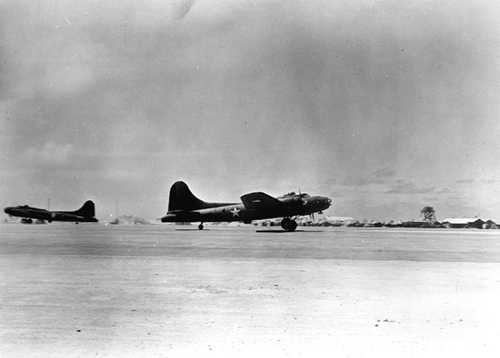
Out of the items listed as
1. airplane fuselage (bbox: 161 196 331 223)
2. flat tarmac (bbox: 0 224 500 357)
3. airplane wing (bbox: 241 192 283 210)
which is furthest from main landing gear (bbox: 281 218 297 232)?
flat tarmac (bbox: 0 224 500 357)

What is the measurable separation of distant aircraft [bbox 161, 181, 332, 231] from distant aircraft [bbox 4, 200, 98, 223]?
114 feet

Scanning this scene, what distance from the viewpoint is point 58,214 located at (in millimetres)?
71500

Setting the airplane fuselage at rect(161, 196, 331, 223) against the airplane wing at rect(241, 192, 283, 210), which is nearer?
the airplane wing at rect(241, 192, 283, 210)

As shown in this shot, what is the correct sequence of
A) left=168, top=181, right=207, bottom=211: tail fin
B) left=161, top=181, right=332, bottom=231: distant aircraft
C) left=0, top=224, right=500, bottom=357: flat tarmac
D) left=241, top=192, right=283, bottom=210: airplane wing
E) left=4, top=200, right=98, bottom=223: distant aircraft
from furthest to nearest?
left=4, top=200, right=98, bottom=223: distant aircraft
left=168, top=181, right=207, bottom=211: tail fin
left=161, top=181, right=332, bottom=231: distant aircraft
left=241, top=192, right=283, bottom=210: airplane wing
left=0, top=224, right=500, bottom=357: flat tarmac

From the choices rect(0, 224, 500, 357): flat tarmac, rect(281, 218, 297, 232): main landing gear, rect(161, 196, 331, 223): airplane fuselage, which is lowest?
rect(0, 224, 500, 357): flat tarmac

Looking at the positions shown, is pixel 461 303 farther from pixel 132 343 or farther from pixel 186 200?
pixel 186 200

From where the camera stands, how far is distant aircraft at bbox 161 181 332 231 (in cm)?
3353

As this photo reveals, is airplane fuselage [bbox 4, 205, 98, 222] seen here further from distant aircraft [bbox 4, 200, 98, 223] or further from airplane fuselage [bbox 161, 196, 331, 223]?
airplane fuselage [bbox 161, 196, 331, 223]

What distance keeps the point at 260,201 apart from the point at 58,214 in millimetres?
49703

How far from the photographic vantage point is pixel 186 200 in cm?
4144

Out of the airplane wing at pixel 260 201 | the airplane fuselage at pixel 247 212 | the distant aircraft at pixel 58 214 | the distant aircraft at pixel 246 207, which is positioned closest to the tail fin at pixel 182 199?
the distant aircraft at pixel 246 207

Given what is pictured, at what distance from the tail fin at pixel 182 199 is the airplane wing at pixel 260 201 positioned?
793cm

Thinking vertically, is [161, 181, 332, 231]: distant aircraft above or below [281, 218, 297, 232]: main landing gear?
above

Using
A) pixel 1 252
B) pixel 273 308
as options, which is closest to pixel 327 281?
pixel 273 308
